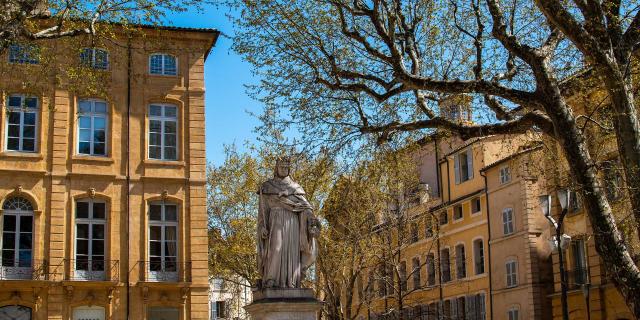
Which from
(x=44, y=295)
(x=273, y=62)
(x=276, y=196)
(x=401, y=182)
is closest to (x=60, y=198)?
(x=44, y=295)

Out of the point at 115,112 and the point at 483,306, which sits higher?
the point at 115,112

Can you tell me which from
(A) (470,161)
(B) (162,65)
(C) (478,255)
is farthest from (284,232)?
(A) (470,161)

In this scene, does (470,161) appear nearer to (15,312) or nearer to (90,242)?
(90,242)

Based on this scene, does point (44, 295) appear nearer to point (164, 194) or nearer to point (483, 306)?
point (164, 194)

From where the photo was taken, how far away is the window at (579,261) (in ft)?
129

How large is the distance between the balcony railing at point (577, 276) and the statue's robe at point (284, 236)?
26038mm

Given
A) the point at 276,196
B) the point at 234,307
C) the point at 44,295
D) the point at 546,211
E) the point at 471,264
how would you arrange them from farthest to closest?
the point at 471,264, the point at 234,307, the point at 44,295, the point at 546,211, the point at 276,196

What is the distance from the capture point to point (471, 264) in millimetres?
48750

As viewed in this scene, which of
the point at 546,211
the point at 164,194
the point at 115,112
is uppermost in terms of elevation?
the point at 115,112

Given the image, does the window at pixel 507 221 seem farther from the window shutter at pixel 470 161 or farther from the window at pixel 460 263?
the window at pixel 460 263

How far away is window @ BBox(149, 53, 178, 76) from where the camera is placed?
36.2 meters

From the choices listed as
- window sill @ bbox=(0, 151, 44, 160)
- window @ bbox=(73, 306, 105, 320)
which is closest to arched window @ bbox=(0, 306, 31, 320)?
window @ bbox=(73, 306, 105, 320)

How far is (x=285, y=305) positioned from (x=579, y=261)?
91.6ft

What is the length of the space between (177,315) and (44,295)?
15.1 ft
